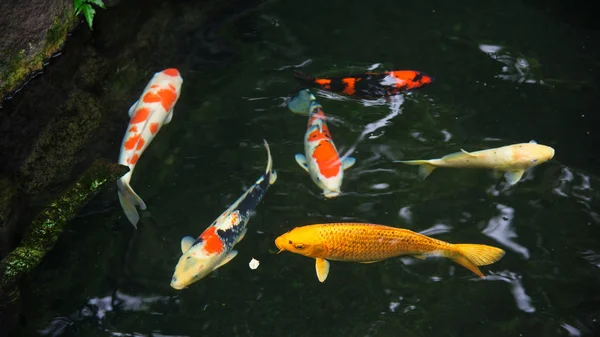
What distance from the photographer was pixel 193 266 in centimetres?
422

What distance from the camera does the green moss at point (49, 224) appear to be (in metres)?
4.29

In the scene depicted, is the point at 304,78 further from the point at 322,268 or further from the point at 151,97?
the point at 322,268

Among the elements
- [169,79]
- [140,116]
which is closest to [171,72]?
[169,79]

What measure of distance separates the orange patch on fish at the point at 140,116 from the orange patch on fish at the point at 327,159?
5.49 ft

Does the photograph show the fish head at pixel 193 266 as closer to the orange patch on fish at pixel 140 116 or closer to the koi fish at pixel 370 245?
the koi fish at pixel 370 245

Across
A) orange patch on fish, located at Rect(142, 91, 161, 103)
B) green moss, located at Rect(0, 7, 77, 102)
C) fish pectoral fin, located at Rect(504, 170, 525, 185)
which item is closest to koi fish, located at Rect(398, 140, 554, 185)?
fish pectoral fin, located at Rect(504, 170, 525, 185)

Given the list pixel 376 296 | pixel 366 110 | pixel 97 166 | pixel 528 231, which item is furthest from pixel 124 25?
pixel 528 231

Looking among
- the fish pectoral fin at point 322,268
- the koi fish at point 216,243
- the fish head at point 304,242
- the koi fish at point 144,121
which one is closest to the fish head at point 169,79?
the koi fish at point 144,121

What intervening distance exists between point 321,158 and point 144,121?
1.74 metres

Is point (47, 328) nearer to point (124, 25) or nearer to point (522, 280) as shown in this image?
point (124, 25)

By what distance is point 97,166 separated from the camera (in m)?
4.88

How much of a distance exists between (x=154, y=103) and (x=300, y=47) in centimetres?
189

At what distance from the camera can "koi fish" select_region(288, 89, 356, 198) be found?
4738 millimetres

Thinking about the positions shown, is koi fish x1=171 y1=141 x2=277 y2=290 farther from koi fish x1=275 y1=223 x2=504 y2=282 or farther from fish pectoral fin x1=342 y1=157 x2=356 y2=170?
fish pectoral fin x1=342 y1=157 x2=356 y2=170
